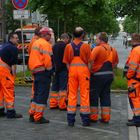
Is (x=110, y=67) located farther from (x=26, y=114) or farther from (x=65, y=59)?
(x=26, y=114)

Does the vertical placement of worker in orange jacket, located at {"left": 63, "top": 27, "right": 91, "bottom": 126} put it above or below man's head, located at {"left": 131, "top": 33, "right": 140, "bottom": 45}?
below

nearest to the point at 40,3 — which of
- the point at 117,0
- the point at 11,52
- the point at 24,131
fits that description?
the point at 117,0

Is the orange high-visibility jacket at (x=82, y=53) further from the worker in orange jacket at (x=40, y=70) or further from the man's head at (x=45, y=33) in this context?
the man's head at (x=45, y=33)

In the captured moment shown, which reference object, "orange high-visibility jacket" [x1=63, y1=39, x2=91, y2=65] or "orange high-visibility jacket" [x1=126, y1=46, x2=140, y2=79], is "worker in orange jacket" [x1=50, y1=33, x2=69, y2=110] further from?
"orange high-visibility jacket" [x1=126, y1=46, x2=140, y2=79]

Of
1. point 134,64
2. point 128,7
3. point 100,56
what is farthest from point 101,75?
point 128,7

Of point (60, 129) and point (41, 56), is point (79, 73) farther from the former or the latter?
point (60, 129)

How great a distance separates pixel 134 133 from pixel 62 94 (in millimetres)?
3312

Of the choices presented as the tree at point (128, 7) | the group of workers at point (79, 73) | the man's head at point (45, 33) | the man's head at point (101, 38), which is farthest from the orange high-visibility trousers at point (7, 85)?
the tree at point (128, 7)

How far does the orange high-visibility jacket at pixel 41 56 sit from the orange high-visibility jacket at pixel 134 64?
1527mm

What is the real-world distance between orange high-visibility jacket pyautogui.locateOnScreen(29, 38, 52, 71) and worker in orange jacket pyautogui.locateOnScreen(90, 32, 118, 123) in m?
0.83

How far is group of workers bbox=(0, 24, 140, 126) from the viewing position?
34.8ft

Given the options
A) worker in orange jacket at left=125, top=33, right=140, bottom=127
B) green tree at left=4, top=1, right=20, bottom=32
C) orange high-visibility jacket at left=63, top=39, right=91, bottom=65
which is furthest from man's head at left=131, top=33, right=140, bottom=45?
green tree at left=4, top=1, right=20, bottom=32

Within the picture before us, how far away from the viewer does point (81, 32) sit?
10.8 metres

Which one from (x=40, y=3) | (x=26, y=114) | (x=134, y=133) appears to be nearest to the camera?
(x=134, y=133)
